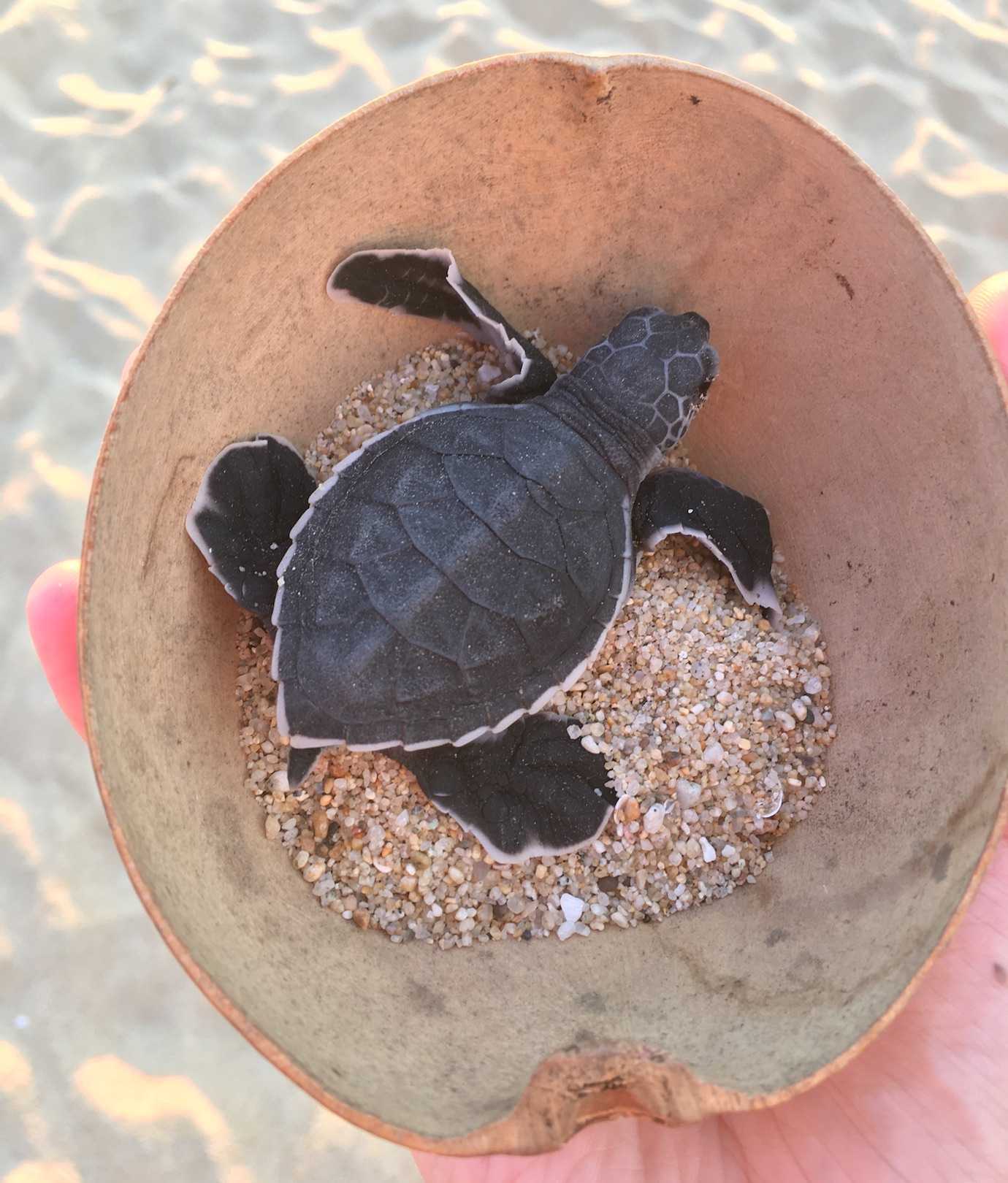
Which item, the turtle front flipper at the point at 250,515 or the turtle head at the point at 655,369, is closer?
the turtle front flipper at the point at 250,515

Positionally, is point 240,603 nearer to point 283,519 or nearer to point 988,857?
point 283,519

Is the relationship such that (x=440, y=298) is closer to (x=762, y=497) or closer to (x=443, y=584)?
(x=443, y=584)

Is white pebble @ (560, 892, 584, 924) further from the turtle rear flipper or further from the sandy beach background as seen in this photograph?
the sandy beach background

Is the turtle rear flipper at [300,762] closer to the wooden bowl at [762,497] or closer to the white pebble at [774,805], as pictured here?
the wooden bowl at [762,497]

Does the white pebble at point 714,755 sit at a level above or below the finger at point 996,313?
below

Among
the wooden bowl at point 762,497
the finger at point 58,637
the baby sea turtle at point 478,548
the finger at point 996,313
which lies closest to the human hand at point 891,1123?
the wooden bowl at point 762,497

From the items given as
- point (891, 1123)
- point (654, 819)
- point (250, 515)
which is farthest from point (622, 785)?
point (250, 515)

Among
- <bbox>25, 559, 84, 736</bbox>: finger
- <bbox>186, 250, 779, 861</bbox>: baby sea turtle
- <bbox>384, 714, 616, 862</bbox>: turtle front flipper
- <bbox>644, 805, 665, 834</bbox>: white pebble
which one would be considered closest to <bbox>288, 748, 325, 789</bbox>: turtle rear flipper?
<bbox>186, 250, 779, 861</bbox>: baby sea turtle

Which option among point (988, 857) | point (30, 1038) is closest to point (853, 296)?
point (988, 857)
